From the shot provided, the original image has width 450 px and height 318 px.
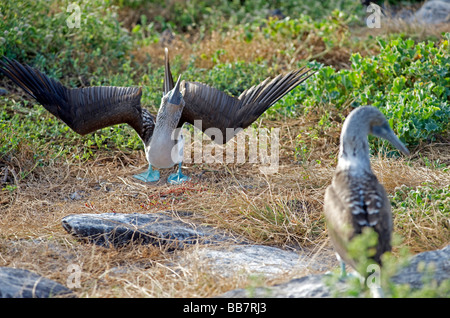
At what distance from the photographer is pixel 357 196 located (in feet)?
10.6

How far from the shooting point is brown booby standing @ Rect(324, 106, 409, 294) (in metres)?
3.13

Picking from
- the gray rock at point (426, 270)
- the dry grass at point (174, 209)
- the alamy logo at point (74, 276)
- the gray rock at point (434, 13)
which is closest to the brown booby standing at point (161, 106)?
the dry grass at point (174, 209)

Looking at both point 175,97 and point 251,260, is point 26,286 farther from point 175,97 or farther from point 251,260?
point 175,97

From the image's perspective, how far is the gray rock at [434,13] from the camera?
858 cm

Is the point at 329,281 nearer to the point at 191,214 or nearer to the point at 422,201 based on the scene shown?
the point at 422,201

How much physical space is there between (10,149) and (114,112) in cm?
123

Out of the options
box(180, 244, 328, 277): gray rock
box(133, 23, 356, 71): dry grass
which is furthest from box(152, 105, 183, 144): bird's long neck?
box(133, 23, 356, 71): dry grass

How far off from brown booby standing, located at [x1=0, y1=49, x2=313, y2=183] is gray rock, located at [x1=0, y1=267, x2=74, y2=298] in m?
2.03

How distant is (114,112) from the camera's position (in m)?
5.37

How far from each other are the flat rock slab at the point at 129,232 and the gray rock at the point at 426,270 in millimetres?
1471

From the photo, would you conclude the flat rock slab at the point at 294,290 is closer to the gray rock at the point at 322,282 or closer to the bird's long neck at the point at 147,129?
the gray rock at the point at 322,282

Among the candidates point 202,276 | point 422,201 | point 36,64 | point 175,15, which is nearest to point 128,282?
point 202,276

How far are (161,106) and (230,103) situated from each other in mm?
676

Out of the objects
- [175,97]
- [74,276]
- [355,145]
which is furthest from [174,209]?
[355,145]
